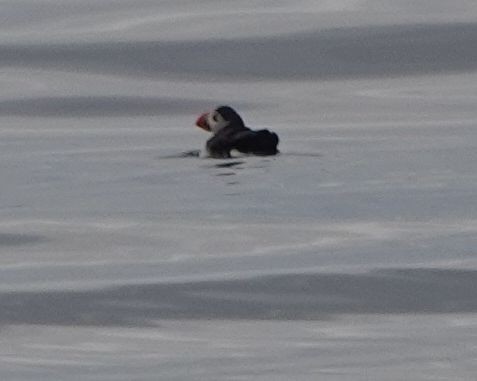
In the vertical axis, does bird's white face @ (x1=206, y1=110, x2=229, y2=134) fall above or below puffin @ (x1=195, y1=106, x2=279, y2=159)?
above

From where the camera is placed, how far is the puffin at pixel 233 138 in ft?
45.6

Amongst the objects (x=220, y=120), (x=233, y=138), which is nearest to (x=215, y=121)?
(x=220, y=120)

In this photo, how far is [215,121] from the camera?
1532 cm

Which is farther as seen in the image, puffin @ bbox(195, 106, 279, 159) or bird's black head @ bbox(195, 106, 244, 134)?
bird's black head @ bbox(195, 106, 244, 134)

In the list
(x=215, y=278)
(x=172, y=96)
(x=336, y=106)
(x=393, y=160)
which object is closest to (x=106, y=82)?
(x=172, y=96)

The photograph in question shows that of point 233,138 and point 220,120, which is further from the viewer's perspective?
point 220,120

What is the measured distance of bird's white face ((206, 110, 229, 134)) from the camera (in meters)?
15.0

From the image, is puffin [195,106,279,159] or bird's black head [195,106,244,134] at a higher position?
bird's black head [195,106,244,134]

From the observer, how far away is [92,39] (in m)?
21.4

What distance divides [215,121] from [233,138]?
1.06 metres

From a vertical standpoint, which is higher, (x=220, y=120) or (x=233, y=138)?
(x=220, y=120)

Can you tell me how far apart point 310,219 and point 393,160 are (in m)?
2.50

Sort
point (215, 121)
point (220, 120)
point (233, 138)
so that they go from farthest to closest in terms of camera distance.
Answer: point (215, 121) → point (220, 120) → point (233, 138)

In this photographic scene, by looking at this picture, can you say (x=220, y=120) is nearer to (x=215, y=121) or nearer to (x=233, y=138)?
(x=215, y=121)
